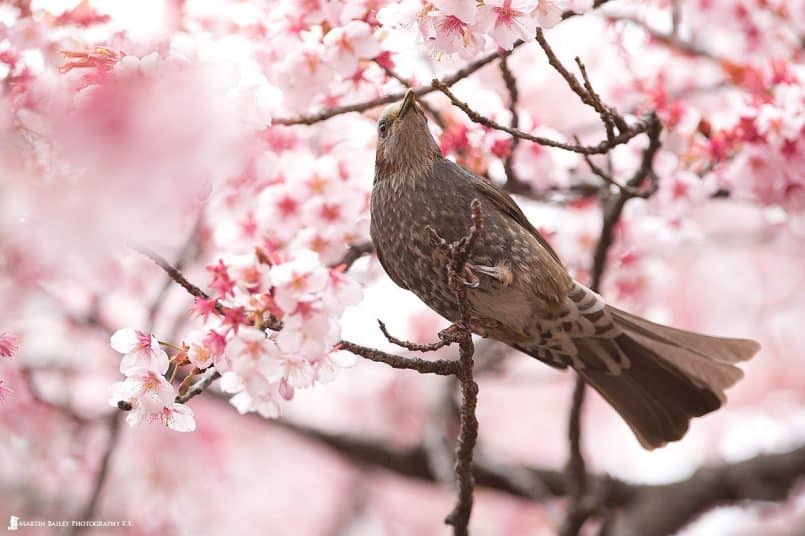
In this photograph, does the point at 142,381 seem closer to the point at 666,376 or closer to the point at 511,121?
the point at 511,121

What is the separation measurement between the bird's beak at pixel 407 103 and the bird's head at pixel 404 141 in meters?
0.03

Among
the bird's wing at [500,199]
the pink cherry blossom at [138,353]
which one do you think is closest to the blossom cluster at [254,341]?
the pink cherry blossom at [138,353]

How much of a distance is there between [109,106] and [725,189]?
2.28 m

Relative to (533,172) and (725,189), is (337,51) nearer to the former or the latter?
(533,172)

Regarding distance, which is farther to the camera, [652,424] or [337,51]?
[652,424]

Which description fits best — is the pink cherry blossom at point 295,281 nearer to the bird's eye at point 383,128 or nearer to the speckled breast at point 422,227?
the speckled breast at point 422,227

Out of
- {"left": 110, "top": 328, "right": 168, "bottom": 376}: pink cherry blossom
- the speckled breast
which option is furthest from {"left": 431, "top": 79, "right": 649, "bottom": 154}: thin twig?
{"left": 110, "top": 328, "right": 168, "bottom": 376}: pink cherry blossom

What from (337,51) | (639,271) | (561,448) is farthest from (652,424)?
(561,448)

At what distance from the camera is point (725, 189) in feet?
10.5

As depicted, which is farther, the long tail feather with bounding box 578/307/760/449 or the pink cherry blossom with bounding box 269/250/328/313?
the long tail feather with bounding box 578/307/760/449

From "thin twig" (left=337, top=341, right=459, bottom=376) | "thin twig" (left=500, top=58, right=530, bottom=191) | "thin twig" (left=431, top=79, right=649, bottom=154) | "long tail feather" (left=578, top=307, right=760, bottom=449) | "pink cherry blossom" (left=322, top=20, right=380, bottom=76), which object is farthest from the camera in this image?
"long tail feather" (left=578, top=307, right=760, bottom=449)

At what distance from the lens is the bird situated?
2654 millimetres

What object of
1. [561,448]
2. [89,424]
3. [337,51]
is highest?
[561,448]

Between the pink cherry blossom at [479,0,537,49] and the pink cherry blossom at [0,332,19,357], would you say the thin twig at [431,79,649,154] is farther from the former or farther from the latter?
the pink cherry blossom at [0,332,19,357]
